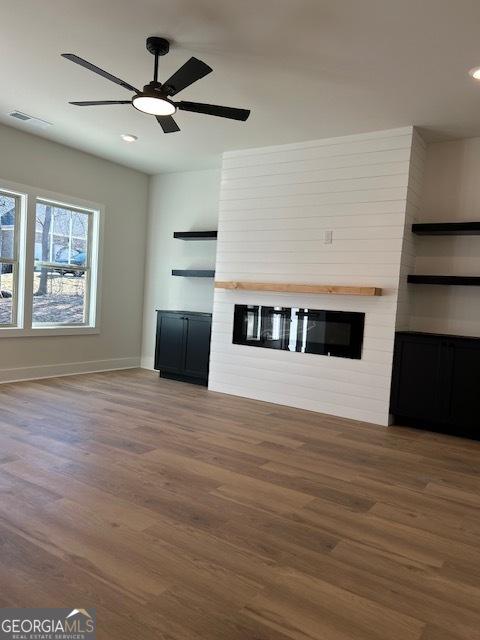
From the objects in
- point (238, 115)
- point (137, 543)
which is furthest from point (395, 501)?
point (238, 115)

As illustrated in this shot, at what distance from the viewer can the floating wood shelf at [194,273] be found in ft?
19.4

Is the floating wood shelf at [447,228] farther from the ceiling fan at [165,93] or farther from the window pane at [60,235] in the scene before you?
the window pane at [60,235]

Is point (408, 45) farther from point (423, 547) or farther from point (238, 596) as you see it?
point (238, 596)

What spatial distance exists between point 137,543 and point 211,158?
4.76 meters

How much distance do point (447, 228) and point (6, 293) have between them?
4.81 m

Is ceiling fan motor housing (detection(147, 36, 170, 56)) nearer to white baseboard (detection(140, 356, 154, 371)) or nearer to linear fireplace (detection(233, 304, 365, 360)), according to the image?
linear fireplace (detection(233, 304, 365, 360))

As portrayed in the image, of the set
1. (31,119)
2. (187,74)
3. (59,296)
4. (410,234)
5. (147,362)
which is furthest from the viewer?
(147,362)

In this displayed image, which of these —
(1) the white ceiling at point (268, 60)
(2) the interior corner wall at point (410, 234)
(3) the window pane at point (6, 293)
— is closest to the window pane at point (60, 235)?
(3) the window pane at point (6, 293)

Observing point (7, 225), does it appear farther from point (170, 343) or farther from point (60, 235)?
point (170, 343)

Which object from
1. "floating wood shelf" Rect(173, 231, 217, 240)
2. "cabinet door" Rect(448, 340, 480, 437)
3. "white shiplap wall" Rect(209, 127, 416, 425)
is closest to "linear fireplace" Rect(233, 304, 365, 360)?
"white shiplap wall" Rect(209, 127, 416, 425)

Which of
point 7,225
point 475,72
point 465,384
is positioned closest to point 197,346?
point 7,225

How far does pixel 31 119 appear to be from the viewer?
4.79 meters

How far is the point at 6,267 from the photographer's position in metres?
5.29

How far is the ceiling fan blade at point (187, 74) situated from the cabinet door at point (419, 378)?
2922 millimetres
